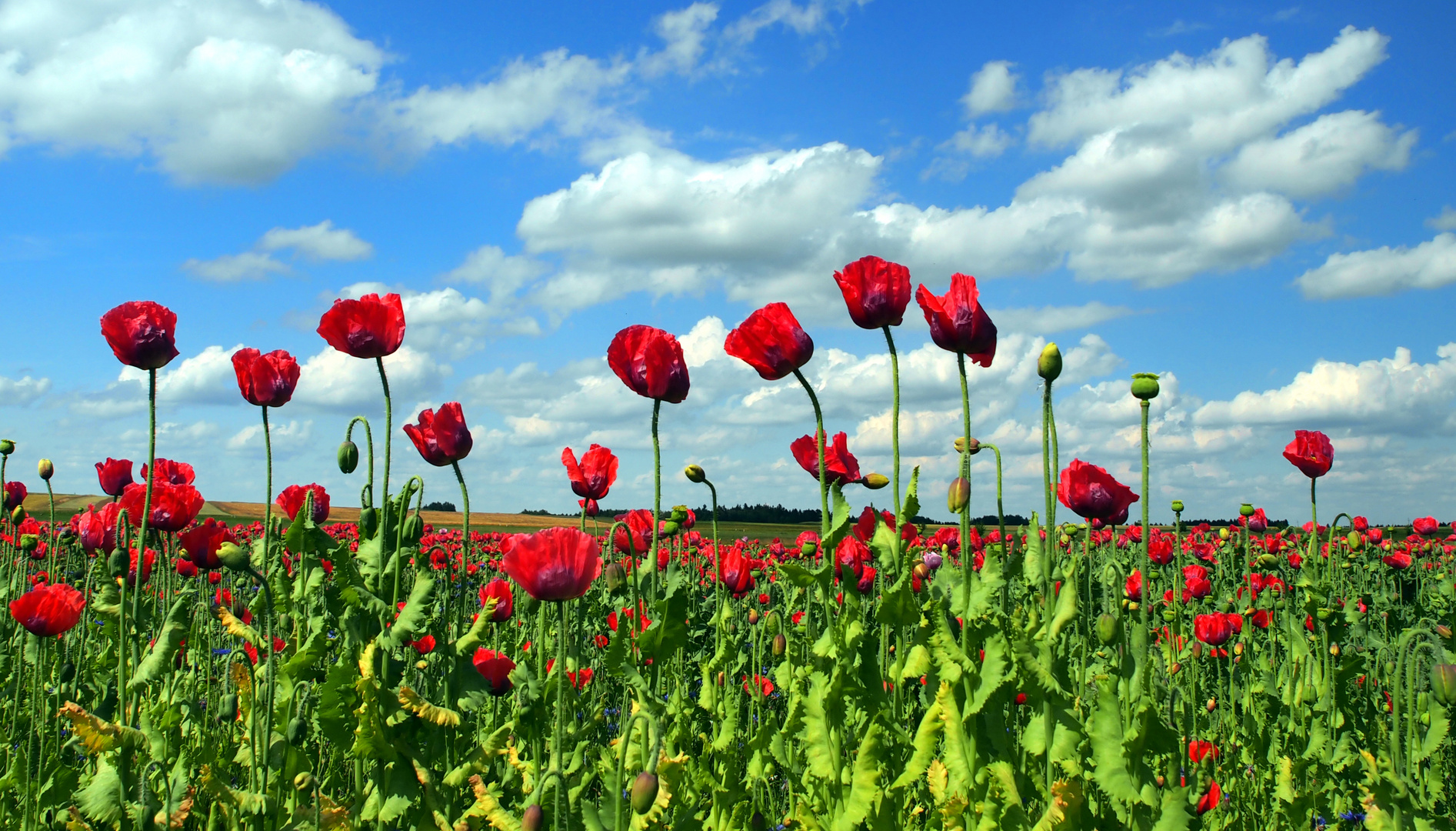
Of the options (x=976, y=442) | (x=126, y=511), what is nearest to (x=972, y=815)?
(x=976, y=442)

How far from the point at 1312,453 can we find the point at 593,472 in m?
3.14

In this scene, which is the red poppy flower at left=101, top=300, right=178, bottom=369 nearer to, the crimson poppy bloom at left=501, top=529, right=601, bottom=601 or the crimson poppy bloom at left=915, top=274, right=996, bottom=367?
the crimson poppy bloom at left=501, top=529, right=601, bottom=601

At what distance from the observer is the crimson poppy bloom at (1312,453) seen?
4.17 metres

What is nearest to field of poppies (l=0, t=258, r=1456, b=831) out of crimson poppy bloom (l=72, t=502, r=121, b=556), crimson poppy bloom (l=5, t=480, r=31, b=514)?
crimson poppy bloom (l=72, t=502, r=121, b=556)

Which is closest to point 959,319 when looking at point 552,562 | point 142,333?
point 552,562

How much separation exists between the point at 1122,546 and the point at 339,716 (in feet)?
28.4

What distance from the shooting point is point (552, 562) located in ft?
6.97

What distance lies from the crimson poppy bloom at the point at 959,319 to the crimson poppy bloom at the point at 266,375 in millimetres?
2101

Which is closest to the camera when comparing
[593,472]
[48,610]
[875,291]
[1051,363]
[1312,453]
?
[1051,363]

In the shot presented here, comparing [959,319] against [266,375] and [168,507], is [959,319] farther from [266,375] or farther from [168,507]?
[168,507]

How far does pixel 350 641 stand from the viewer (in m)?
2.45

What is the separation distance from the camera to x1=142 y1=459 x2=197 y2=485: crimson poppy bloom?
4.20m

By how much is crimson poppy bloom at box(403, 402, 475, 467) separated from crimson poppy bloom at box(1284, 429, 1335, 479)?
351 cm

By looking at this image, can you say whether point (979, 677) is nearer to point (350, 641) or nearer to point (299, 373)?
point (350, 641)
